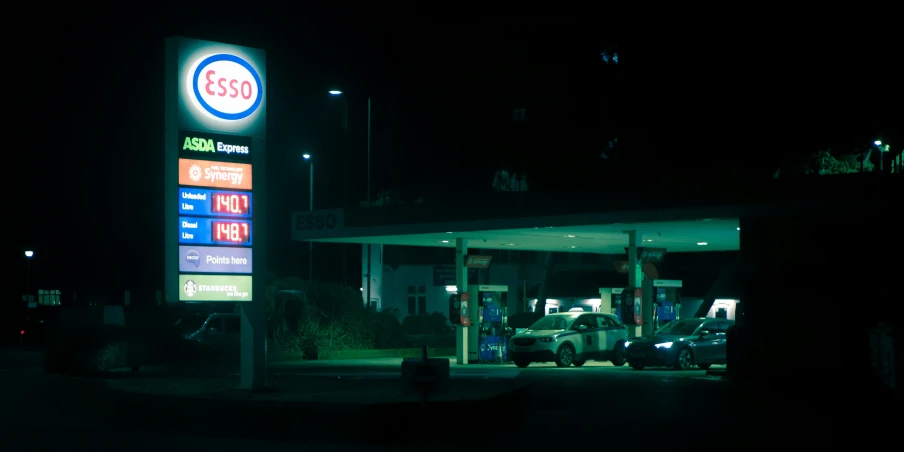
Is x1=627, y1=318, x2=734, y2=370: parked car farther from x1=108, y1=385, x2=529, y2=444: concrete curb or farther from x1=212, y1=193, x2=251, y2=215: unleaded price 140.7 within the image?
x1=212, y1=193, x2=251, y2=215: unleaded price 140.7

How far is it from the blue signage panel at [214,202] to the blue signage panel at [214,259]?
0.55 m

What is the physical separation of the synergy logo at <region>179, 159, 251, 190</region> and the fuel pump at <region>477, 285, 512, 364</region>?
1655 centimetres

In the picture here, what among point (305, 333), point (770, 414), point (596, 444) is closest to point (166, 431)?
point (596, 444)

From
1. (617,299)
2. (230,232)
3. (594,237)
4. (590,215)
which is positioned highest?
(590,215)

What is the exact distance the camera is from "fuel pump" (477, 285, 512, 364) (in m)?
33.0

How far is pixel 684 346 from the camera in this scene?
92.6ft

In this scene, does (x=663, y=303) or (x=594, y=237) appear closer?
(x=594, y=237)

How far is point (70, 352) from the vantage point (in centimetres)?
2377

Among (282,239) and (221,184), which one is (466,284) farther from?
(282,239)

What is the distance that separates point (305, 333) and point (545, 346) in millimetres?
9374

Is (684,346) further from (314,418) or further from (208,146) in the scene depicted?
(314,418)

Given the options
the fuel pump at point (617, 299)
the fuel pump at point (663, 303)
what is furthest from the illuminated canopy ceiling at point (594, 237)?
the fuel pump at point (617, 299)

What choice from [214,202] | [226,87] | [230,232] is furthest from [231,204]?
[226,87]

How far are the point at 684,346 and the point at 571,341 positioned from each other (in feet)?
11.1
